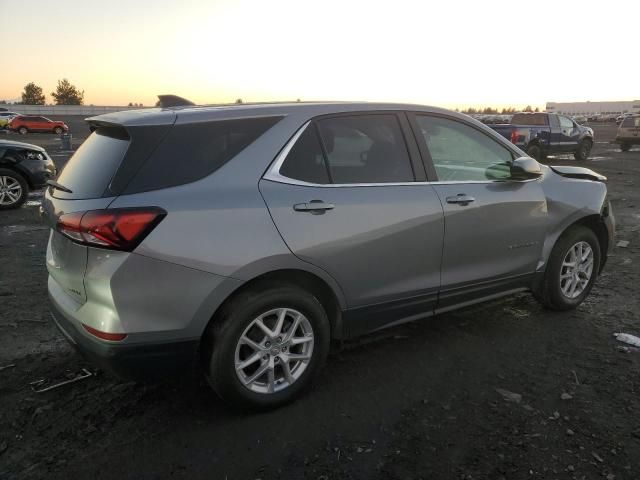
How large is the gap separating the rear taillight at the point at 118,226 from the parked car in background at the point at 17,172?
7.91 m

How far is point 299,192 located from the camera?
296cm

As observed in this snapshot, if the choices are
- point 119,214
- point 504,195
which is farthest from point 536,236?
point 119,214

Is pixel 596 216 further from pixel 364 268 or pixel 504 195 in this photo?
pixel 364 268

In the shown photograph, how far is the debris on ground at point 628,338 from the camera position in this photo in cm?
393

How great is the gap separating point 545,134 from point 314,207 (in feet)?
55.5

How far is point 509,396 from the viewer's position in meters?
3.20

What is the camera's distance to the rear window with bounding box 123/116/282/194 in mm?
2643

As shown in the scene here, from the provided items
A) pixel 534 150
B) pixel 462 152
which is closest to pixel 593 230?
pixel 462 152

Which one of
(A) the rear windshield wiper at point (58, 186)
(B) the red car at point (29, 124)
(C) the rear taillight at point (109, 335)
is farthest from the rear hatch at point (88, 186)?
(B) the red car at point (29, 124)

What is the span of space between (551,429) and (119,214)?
248cm

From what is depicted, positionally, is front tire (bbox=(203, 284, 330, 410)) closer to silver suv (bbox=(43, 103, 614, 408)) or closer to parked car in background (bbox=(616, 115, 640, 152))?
silver suv (bbox=(43, 103, 614, 408))

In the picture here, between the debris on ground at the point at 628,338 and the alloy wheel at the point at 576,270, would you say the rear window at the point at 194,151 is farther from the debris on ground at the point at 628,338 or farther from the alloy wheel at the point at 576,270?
the debris on ground at the point at 628,338

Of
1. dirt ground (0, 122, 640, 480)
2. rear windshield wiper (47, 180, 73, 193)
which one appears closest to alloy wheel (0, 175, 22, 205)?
dirt ground (0, 122, 640, 480)

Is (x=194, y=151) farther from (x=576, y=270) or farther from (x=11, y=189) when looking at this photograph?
(x=11, y=189)
